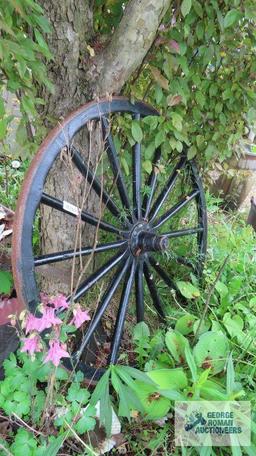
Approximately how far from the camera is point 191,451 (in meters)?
1.56

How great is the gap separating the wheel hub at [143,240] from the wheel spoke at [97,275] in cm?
6

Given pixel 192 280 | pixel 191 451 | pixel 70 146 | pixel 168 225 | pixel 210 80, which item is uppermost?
pixel 210 80

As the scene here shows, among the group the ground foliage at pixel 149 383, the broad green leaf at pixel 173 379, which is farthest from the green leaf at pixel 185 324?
the broad green leaf at pixel 173 379

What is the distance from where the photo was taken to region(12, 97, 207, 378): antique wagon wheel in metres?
1.36

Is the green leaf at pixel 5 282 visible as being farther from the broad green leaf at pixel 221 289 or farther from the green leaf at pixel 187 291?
the broad green leaf at pixel 221 289

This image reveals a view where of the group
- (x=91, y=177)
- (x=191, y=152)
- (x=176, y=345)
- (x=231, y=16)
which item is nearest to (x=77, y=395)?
(x=176, y=345)

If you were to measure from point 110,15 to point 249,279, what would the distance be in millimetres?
1730

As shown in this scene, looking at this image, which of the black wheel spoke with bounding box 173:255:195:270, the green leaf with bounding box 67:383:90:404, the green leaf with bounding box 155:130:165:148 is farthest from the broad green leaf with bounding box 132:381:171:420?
the green leaf with bounding box 155:130:165:148

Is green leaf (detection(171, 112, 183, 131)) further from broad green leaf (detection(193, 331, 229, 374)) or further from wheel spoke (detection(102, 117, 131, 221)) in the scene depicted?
broad green leaf (detection(193, 331, 229, 374))

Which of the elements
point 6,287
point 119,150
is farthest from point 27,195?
point 119,150

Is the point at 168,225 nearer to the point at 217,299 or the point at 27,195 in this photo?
the point at 217,299

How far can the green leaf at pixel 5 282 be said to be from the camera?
5.16ft

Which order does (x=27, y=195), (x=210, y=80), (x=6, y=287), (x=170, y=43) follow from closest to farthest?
(x=27, y=195) < (x=6, y=287) < (x=170, y=43) < (x=210, y=80)

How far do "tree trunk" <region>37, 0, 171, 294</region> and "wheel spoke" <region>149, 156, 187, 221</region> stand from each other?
17.6 inches
